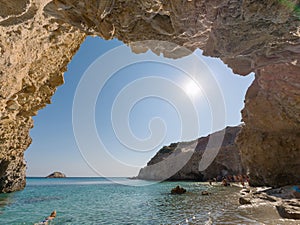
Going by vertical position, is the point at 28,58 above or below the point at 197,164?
above

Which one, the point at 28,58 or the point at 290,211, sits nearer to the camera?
the point at 290,211

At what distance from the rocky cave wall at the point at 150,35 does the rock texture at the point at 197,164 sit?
3290 cm

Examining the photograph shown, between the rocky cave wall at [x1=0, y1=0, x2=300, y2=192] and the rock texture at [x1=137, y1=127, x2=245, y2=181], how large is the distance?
1295 inches

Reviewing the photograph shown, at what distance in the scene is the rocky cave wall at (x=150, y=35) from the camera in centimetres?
341

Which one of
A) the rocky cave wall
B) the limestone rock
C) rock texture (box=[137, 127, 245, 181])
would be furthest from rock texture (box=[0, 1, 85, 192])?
rock texture (box=[137, 127, 245, 181])

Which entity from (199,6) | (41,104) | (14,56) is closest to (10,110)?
(41,104)

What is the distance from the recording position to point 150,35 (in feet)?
15.0

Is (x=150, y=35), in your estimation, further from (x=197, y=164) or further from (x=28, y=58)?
(x=197, y=164)

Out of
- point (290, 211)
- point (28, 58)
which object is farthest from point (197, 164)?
point (28, 58)

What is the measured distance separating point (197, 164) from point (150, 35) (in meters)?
47.8

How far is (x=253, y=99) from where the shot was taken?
49.8 feet

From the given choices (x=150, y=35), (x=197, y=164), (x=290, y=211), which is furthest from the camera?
(x=197, y=164)

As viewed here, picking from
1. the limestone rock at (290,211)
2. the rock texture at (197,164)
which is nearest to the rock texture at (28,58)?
the limestone rock at (290,211)

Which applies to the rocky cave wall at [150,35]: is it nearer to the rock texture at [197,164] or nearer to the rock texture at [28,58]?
the rock texture at [28,58]
